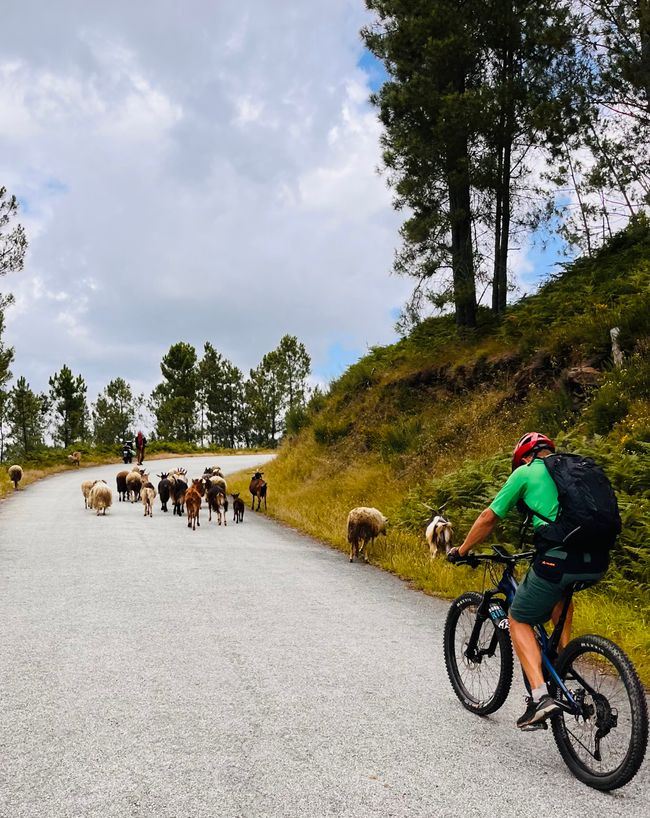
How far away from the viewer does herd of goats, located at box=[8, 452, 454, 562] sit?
1069 cm

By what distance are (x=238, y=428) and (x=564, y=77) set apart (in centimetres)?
6205

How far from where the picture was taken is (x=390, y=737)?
4.25 metres

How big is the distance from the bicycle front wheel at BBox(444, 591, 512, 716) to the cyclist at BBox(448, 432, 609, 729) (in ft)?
1.39

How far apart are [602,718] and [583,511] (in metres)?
1.21

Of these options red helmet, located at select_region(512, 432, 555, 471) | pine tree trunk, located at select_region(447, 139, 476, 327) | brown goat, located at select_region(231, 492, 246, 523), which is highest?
pine tree trunk, located at select_region(447, 139, 476, 327)

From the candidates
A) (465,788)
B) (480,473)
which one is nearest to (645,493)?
(480,473)

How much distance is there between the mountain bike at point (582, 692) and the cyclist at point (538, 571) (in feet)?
0.31

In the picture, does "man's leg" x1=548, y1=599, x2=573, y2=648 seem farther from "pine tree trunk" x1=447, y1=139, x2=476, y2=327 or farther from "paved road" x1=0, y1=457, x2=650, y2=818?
"pine tree trunk" x1=447, y1=139, x2=476, y2=327

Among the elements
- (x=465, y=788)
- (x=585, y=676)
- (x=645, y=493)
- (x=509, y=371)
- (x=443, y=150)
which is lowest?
(x=465, y=788)

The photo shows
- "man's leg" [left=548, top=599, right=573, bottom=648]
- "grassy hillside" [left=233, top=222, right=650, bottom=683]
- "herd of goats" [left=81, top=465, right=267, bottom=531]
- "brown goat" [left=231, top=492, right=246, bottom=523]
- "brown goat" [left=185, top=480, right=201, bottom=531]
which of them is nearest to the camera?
"man's leg" [left=548, top=599, right=573, bottom=648]

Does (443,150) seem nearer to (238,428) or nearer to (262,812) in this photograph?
(262,812)

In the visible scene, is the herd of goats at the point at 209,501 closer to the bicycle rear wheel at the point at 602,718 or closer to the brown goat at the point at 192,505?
the brown goat at the point at 192,505

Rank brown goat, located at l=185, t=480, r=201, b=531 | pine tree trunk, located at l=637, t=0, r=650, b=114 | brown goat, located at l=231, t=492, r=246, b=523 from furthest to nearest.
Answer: brown goat, located at l=231, t=492, r=246, b=523 → brown goat, located at l=185, t=480, r=201, b=531 → pine tree trunk, located at l=637, t=0, r=650, b=114

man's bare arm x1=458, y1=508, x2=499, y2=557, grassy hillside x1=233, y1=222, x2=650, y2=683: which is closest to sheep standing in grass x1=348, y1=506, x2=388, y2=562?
grassy hillside x1=233, y1=222, x2=650, y2=683
